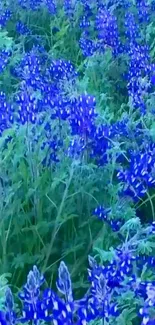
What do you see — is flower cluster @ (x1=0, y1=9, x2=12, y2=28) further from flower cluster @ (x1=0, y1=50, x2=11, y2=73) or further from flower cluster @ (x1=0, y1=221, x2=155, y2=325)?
flower cluster @ (x1=0, y1=221, x2=155, y2=325)

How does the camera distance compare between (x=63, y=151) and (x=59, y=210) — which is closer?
(x=59, y=210)

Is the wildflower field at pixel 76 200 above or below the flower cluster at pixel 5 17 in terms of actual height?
below

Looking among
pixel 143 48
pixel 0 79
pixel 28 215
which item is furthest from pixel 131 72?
pixel 28 215

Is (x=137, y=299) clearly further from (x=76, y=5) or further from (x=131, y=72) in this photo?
(x=76, y=5)

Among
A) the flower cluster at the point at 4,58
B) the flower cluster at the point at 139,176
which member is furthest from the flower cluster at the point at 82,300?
the flower cluster at the point at 4,58

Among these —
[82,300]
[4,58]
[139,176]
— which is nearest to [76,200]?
[139,176]

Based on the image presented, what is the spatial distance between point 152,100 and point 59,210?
2.74 ft

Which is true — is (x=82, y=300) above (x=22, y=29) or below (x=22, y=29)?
below

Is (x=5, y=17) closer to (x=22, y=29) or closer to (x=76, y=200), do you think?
(x=22, y=29)

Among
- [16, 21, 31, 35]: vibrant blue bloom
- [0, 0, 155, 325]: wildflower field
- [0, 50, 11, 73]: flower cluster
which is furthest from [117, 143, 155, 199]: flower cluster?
[16, 21, 31, 35]: vibrant blue bloom

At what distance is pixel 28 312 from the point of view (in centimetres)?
174

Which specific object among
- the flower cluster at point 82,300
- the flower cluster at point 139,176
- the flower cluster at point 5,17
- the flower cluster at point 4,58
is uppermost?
the flower cluster at point 5,17

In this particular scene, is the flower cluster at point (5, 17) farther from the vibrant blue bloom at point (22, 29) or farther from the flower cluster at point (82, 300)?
the flower cluster at point (82, 300)

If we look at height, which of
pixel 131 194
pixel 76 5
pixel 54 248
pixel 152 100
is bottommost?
pixel 54 248
